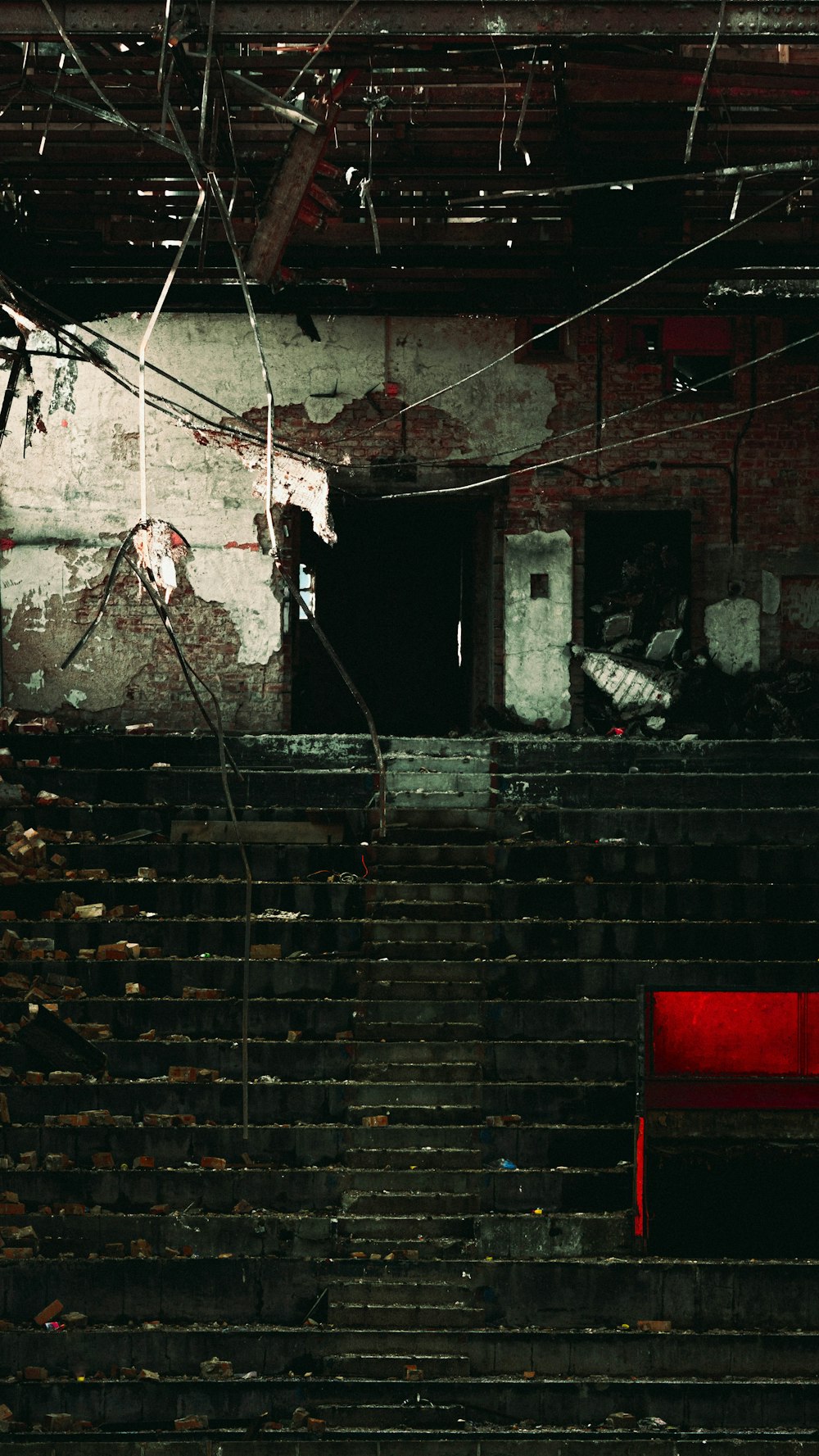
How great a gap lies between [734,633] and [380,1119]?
613 cm

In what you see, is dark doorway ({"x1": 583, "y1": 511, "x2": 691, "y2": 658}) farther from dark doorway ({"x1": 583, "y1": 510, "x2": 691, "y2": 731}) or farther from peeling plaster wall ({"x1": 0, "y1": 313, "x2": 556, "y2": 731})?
peeling plaster wall ({"x1": 0, "y1": 313, "x2": 556, "y2": 731})

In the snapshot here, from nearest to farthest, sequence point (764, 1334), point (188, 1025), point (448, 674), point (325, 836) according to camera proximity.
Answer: point (764, 1334)
point (188, 1025)
point (325, 836)
point (448, 674)

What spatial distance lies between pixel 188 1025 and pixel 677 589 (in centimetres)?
624

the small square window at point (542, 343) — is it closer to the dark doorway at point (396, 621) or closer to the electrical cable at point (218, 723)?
the dark doorway at point (396, 621)

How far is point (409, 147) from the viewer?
791cm

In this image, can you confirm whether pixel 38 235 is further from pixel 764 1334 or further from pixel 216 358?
pixel 764 1334

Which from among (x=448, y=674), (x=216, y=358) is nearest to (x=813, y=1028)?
(x=448, y=674)

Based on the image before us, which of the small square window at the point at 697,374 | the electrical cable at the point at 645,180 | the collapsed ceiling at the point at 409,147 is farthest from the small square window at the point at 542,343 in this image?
the electrical cable at the point at 645,180

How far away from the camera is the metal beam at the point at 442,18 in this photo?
6.45m

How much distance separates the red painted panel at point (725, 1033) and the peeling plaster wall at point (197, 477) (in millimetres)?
4128

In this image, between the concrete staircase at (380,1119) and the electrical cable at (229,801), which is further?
the concrete staircase at (380,1119)

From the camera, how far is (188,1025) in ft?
24.7

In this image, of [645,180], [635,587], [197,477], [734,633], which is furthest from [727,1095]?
[197,477]

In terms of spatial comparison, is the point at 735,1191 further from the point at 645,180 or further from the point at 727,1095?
the point at 645,180
